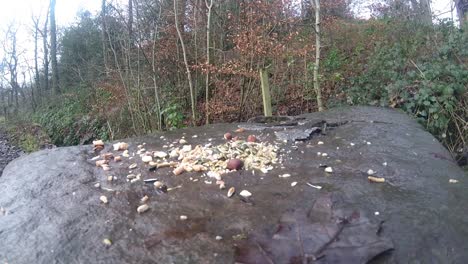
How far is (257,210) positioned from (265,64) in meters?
4.99

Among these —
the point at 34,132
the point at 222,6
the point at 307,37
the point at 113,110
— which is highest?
the point at 222,6

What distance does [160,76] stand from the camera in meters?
7.72

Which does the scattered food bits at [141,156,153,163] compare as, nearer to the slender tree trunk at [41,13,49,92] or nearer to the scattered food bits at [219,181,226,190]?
the scattered food bits at [219,181,226,190]

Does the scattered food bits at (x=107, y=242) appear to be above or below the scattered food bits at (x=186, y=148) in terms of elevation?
below

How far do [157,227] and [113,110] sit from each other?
7128 mm

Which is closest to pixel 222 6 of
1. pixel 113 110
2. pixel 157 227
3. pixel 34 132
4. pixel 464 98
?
pixel 113 110

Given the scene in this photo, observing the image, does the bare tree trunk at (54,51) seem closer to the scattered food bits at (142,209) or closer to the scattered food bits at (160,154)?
the scattered food bits at (160,154)

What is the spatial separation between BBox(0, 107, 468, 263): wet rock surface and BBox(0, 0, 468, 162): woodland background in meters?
2.25

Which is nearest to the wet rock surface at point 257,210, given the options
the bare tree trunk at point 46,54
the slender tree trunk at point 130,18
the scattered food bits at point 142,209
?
the scattered food bits at point 142,209

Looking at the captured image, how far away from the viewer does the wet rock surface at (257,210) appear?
168cm

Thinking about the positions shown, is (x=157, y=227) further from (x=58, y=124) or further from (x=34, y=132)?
(x=34, y=132)

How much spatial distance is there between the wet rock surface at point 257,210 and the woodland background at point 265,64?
225 centimetres

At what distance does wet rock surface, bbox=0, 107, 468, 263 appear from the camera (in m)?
1.68

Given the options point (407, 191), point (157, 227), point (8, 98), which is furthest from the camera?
point (8, 98)
